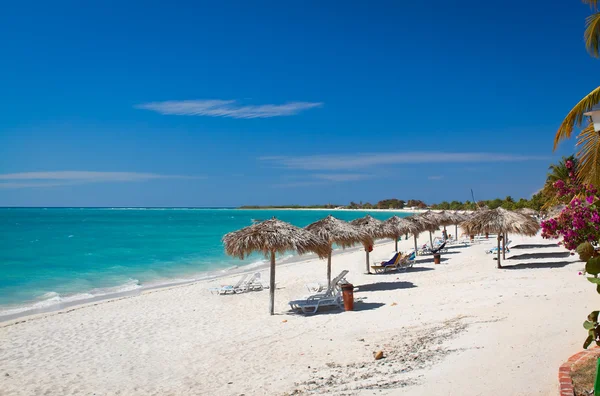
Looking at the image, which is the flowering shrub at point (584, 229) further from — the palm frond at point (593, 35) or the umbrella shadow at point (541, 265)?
the umbrella shadow at point (541, 265)

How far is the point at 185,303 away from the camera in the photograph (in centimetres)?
1180

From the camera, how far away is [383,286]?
12.1 meters

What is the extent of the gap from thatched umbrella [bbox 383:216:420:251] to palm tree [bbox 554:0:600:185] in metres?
9.63

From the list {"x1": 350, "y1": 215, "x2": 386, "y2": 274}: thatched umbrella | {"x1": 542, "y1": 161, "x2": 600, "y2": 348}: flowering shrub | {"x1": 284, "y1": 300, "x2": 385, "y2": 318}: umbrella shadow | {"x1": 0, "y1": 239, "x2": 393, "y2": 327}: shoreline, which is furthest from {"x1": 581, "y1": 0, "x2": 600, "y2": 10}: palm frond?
{"x1": 0, "y1": 239, "x2": 393, "y2": 327}: shoreline

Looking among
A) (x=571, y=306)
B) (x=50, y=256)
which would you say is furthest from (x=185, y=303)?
(x=50, y=256)

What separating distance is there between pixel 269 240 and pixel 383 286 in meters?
4.28

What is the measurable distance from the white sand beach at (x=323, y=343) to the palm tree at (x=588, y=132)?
1.97 metres

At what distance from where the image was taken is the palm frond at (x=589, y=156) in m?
5.45

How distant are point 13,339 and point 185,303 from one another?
13.2ft

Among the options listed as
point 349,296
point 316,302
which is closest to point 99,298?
point 316,302

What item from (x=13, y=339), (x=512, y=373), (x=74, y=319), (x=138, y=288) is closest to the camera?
(x=512, y=373)

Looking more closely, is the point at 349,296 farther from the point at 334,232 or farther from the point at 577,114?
the point at 577,114

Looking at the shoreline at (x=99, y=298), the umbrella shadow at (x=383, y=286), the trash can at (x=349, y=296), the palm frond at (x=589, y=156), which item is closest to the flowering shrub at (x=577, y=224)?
the palm frond at (x=589, y=156)

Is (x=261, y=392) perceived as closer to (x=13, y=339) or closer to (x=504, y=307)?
(x=504, y=307)
